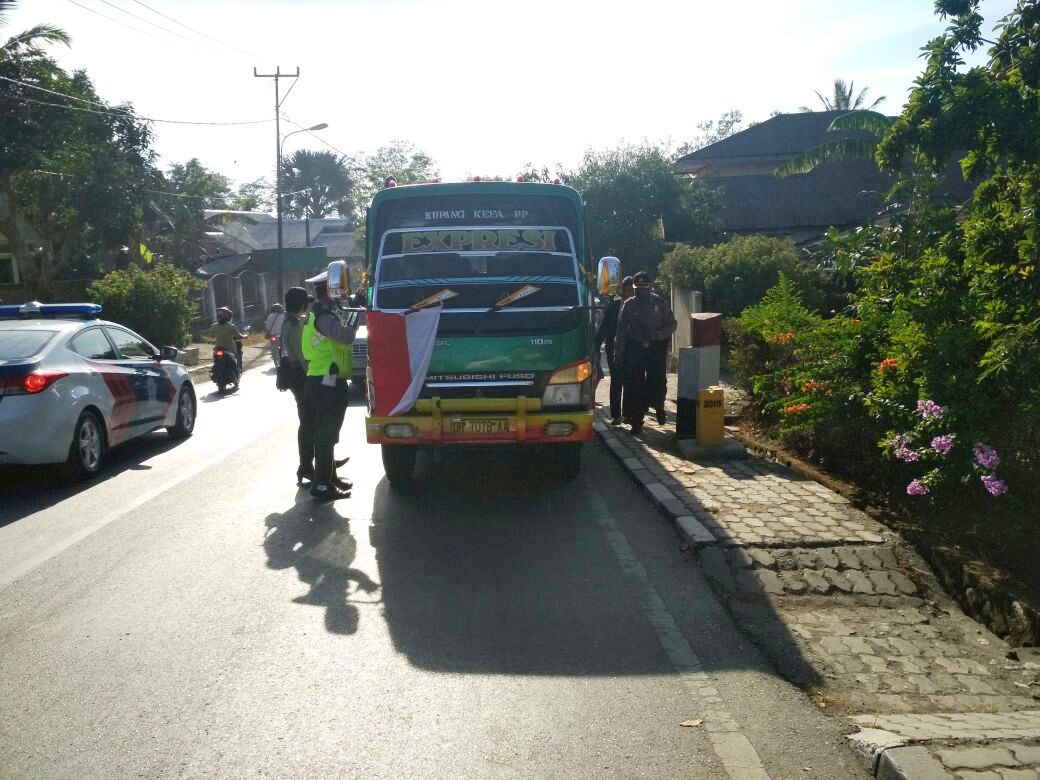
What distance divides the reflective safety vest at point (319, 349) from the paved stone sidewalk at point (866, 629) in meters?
2.93

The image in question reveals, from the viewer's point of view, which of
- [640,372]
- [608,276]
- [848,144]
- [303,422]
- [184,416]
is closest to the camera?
[303,422]

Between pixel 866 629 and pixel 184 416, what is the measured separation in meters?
9.44

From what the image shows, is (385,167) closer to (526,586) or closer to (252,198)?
(252,198)

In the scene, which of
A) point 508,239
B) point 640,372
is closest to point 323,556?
point 508,239

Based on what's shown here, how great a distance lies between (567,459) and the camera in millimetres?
8844

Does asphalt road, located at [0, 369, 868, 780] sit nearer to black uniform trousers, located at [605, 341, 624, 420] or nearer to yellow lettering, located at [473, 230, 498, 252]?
yellow lettering, located at [473, 230, 498, 252]

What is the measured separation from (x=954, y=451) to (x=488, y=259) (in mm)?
4384

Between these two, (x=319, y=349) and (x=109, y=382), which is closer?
(x=319, y=349)

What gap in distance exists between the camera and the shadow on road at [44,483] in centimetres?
849

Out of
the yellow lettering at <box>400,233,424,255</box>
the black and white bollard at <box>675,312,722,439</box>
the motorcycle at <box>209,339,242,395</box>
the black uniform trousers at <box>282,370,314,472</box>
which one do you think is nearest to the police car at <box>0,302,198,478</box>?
the black uniform trousers at <box>282,370,314,472</box>

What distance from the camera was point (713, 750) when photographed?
400cm

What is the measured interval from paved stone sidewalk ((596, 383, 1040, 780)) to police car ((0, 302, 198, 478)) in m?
5.39

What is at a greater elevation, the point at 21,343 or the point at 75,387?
the point at 21,343

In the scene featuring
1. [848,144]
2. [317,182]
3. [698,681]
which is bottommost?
[698,681]
